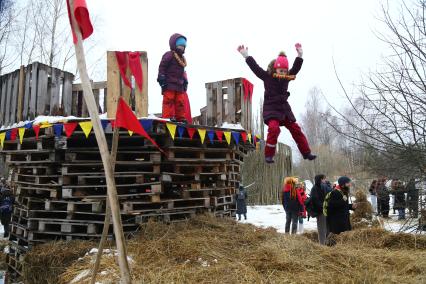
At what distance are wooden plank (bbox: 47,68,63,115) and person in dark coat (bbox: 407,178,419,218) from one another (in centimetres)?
683

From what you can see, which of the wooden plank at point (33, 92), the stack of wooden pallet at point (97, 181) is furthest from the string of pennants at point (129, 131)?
the wooden plank at point (33, 92)

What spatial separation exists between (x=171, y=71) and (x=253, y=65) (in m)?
2.25

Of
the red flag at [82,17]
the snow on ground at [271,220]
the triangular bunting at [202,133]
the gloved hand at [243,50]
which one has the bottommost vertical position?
the snow on ground at [271,220]

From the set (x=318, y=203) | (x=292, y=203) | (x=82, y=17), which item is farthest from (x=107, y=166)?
(x=292, y=203)

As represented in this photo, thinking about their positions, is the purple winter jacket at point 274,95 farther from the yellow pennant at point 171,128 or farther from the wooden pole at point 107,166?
the wooden pole at point 107,166

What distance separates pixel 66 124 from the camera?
6383 mm

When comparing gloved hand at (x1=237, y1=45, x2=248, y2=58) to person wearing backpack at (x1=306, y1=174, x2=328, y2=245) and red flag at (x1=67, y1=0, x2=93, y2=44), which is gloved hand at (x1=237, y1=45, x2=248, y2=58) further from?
person wearing backpack at (x1=306, y1=174, x2=328, y2=245)

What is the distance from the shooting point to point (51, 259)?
6.39m

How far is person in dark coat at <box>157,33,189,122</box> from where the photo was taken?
23.7 ft

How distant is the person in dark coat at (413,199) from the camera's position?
706 centimetres

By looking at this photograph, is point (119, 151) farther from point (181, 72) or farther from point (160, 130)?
point (181, 72)

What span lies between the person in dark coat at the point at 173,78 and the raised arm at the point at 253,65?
6.94ft

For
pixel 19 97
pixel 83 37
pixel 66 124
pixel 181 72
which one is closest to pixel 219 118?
pixel 181 72

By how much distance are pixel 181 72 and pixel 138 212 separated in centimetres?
282
